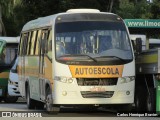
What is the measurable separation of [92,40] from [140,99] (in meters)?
2.19

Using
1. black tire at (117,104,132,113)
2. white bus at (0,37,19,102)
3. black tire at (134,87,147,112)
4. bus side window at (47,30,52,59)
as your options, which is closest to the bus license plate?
black tire at (117,104,132,113)

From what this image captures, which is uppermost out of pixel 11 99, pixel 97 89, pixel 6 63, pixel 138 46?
pixel 138 46

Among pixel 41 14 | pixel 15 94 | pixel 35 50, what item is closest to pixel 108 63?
pixel 35 50

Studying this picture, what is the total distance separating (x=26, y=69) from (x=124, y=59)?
5.02m

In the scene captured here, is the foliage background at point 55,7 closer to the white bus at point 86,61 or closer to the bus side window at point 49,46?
the white bus at point 86,61

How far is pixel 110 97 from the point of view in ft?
55.6

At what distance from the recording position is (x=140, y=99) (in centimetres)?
1781

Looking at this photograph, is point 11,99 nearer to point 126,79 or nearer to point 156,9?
point 126,79

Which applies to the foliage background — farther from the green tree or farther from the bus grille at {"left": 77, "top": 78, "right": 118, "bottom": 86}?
the bus grille at {"left": 77, "top": 78, "right": 118, "bottom": 86}

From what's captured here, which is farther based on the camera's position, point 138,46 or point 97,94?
point 138,46

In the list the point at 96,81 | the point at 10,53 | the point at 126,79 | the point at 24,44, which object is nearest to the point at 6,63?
the point at 10,53

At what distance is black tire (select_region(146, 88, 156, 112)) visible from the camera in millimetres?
16750

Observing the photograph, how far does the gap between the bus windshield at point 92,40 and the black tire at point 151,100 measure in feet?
3.66

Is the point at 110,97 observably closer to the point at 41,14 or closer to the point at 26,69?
the point at 26,69
